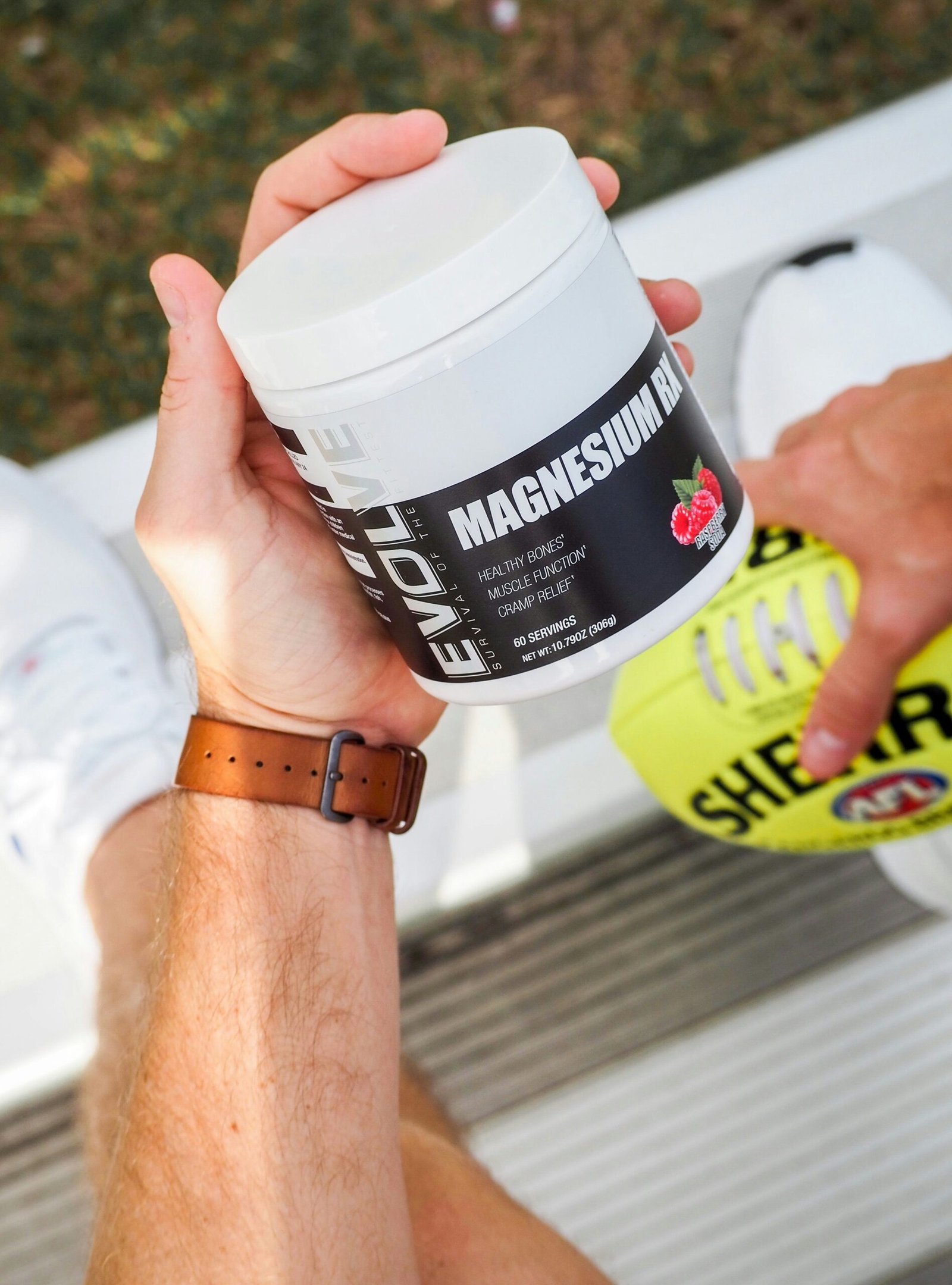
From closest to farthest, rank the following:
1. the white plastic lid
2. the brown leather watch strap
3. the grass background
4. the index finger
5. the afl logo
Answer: the white plastic lid
the index finger
the brown leather watch strap
the afl logo
the grass background

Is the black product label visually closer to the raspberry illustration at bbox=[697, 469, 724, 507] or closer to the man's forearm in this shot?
the raspberry illustration at bbox=[697, 469, 724, 507]

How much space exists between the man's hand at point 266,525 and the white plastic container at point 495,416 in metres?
0.07

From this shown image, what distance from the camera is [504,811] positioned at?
4.00 ft

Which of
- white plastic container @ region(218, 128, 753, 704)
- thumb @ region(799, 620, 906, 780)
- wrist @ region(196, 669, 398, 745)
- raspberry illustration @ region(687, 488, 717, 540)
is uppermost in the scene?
white plastic container @ region(218, 128, 753, 704)

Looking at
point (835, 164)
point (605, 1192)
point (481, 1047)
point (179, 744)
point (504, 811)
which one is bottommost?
point (605, 1192)

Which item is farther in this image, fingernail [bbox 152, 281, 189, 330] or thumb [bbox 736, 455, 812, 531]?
thumb [bbox 736, 455, 812, 531]

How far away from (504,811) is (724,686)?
0.44 meters

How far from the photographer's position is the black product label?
20.4 inches

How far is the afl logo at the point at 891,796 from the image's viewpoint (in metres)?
0.85

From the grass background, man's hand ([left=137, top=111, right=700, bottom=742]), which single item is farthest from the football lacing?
the grass background

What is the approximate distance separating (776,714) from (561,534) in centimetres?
38

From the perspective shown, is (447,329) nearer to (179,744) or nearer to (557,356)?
(557,356)

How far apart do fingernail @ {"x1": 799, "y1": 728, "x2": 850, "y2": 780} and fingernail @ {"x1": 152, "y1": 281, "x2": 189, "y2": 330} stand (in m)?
0.54

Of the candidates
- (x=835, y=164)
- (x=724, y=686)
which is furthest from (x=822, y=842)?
(x=835, y=164)
